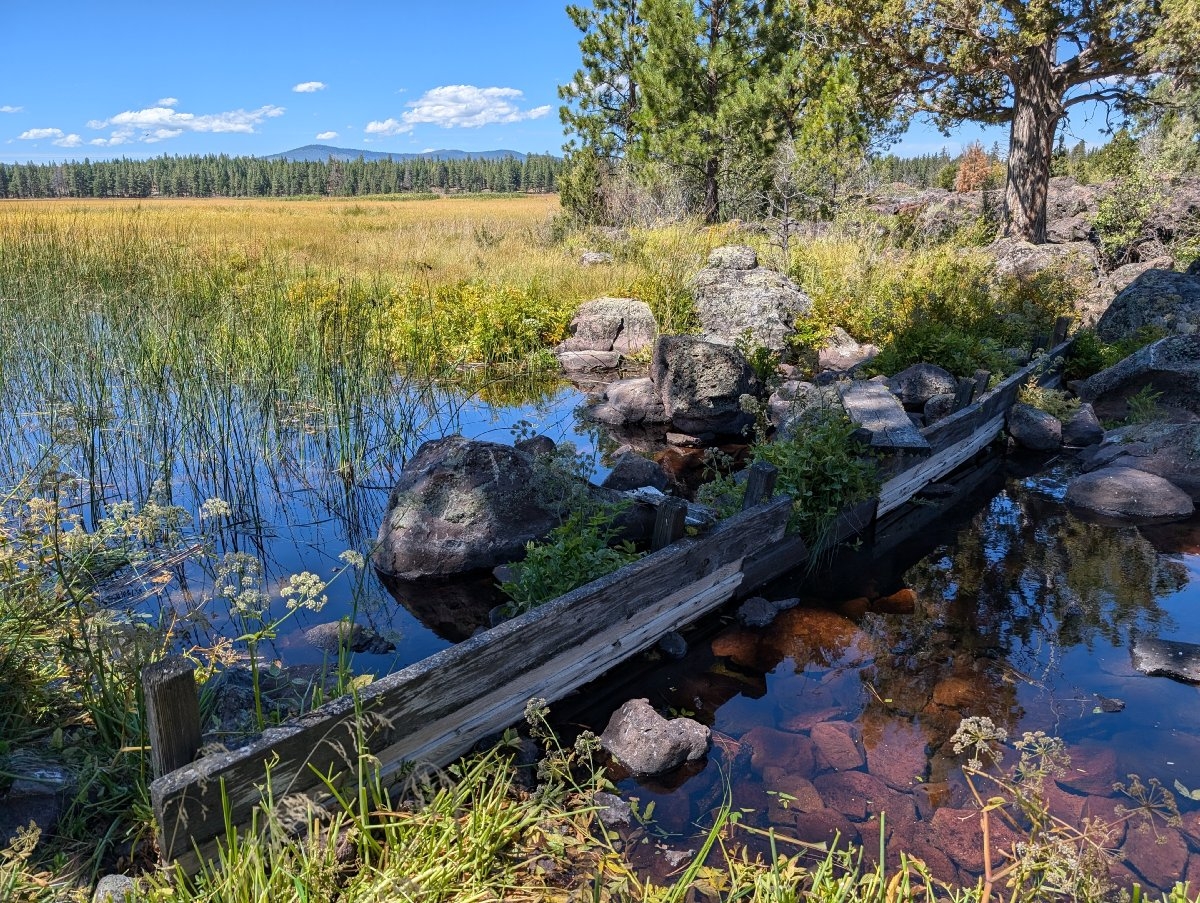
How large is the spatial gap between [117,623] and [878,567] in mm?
4722

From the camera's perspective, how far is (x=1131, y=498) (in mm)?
6719

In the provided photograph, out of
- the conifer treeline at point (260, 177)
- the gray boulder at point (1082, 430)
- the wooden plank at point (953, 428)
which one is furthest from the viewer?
the conifer treeline at point (260, 177)

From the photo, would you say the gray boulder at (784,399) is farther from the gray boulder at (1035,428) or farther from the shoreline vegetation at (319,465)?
the gray boulder at (1035,428)

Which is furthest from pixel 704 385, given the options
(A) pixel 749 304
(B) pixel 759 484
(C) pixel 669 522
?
(C) pixel 669 522

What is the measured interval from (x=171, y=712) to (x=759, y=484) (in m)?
3.46

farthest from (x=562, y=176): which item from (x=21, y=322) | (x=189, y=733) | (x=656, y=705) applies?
(x=189, y=733)

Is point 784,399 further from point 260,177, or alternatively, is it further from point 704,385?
point 260,177

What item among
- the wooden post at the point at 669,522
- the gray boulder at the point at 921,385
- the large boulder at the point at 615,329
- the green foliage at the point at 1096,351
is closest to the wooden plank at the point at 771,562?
the wooden post at the point at 669,522

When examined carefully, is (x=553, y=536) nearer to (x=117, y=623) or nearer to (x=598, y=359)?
(x=117, y=623)

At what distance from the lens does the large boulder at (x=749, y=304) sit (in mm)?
10922

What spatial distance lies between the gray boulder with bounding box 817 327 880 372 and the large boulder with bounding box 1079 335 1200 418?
266 cm

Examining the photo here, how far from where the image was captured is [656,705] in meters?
4.02

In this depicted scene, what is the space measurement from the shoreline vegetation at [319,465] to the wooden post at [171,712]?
0.28 metres

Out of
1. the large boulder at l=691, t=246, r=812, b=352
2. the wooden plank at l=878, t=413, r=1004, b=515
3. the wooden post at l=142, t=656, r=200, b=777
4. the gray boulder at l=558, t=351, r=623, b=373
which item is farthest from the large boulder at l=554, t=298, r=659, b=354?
the wooden post at l=142, t=656, r=200, b=777
